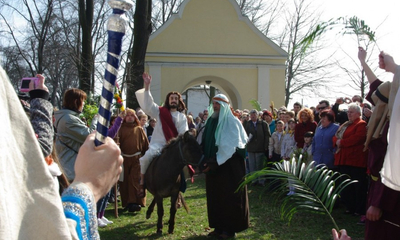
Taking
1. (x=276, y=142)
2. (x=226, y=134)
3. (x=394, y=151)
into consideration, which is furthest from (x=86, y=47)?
(x=394, y=151)

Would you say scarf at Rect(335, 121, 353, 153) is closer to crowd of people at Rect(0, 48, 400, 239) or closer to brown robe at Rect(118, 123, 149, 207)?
crowd of people at Rect(0, 48, 400, 239)

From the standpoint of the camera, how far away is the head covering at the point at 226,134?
6.32 m

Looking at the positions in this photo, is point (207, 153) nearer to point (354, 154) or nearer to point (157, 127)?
point (157, 127)

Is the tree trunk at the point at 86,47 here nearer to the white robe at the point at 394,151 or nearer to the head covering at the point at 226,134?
the head covering at the point at 226,134

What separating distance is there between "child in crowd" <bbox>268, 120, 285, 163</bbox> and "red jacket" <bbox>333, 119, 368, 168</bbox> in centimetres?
335

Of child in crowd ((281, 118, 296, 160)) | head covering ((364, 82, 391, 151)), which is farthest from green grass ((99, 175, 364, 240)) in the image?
head covering ((364, 82, 391, 151))

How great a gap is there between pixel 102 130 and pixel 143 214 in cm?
735

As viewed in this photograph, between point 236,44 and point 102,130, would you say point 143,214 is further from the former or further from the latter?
point 236,44

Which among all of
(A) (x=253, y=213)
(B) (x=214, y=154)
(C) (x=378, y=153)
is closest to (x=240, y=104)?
(A) (x=253, y=213)

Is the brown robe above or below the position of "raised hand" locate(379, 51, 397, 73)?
below

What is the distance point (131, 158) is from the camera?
9008mm

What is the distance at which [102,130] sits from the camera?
5.13 feet

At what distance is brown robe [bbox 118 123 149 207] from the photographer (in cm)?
887

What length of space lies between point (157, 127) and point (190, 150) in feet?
4.07
